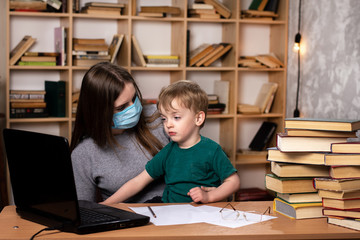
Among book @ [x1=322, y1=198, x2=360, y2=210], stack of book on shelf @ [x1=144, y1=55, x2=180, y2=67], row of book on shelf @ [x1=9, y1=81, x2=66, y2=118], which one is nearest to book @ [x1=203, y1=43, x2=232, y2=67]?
stack of book on shelf @ [x1=144, y1=55, x2=180, y2=67]

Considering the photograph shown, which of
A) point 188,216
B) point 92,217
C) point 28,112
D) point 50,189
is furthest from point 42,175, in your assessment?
point 28,112

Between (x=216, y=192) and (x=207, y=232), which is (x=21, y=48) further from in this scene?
(x=207, y=232)

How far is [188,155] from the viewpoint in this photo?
1900 millimetres

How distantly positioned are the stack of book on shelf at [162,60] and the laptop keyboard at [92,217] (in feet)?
7.81

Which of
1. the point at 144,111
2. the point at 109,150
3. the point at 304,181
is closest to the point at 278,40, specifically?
the point at 144,111

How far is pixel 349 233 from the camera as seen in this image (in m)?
1.44

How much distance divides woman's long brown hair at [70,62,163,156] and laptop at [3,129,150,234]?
620 millimetres

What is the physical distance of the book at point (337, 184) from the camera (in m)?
1.50

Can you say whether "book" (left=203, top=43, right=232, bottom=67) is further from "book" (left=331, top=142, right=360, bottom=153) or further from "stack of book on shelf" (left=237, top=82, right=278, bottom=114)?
"book" (left=331, top=142, right=360, bottom=153)

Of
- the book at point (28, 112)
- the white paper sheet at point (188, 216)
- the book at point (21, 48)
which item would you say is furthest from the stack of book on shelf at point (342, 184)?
the book at point (21, 48)

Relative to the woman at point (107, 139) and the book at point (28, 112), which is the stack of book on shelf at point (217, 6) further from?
the woman at point (107, 139)

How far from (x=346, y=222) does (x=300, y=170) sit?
213 mm

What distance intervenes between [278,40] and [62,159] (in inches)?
123

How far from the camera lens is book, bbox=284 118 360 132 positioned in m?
1.55
